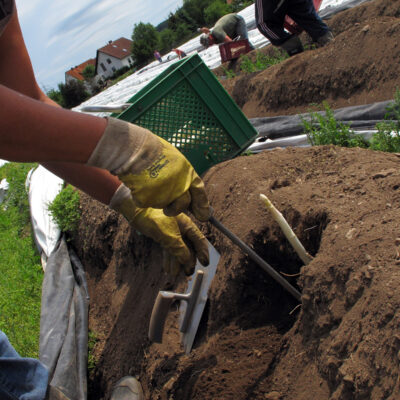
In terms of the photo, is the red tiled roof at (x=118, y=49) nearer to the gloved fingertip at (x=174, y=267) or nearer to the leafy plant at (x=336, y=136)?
the leafy plant at (x=336, y=136)

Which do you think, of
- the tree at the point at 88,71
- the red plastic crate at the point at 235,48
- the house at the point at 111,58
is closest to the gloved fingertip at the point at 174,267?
the red plastic crate at the point at 235,48

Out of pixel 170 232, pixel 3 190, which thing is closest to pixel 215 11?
pixel 3 190

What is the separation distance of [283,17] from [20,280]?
4.44 metres

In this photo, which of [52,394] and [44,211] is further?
[44,211]

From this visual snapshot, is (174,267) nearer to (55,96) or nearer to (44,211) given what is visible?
(44,211)

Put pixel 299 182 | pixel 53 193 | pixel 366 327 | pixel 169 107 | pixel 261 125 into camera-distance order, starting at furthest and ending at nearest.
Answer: pixel 53 193 → pixel 261 125 → pixel 169 107 → pixel 299 182 → pixel 366 327

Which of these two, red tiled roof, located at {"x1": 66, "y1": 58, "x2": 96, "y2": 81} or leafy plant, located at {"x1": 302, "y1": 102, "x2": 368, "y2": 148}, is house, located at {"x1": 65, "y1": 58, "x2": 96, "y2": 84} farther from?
leafy plant, located at {"x1": 302, "y1": 102, "x2": 368, "y2": 148}

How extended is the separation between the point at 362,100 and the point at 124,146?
2.72 meters

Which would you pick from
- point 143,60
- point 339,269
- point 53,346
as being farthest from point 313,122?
point 143,60

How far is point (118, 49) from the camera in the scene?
161 feet

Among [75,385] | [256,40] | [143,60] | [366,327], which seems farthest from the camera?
[143,60]

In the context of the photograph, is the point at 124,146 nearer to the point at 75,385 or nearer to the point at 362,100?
the point at 75,385

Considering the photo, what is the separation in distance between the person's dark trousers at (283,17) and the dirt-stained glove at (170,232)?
354 centimetres

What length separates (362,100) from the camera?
11.3 feet
